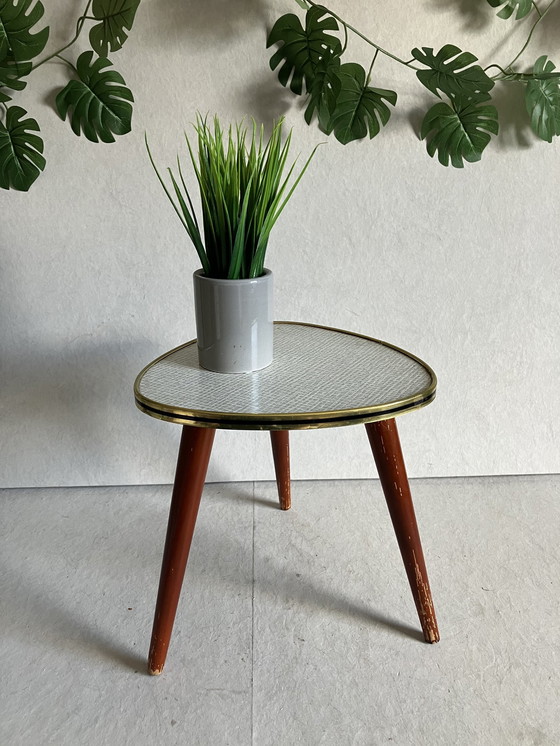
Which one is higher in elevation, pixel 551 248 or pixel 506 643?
pixel 551 248

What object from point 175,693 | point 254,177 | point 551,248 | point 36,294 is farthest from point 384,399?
point 36,294

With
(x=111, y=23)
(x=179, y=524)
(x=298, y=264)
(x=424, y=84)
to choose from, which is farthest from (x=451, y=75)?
(x=179, y=524)

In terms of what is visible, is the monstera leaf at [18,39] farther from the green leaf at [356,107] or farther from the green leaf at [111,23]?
the green leaf at [356,107]

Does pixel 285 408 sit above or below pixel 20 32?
below

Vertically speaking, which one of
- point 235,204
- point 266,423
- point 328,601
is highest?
point 235,204

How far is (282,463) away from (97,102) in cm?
71

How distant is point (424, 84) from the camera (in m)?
1.13

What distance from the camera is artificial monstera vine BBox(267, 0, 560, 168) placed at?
114 cm

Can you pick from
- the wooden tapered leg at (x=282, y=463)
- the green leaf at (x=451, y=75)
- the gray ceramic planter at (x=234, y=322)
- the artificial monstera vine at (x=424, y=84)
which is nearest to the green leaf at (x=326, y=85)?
the artificial monstera vine at (x=424, y=84)

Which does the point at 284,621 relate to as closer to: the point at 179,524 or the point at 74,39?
the point at 179,524

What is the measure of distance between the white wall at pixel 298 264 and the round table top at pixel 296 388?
27 centimetres

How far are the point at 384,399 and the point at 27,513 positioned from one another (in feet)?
2.62

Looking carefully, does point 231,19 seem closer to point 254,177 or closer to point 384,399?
point 254,177

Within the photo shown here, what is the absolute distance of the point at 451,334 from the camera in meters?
1.36
